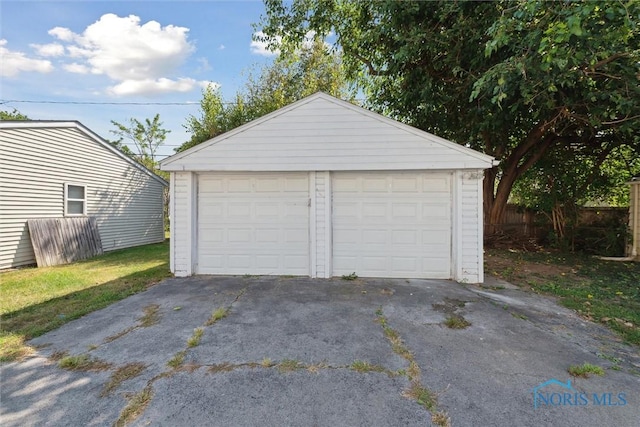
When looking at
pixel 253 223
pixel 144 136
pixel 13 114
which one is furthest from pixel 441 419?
pixel 13 114

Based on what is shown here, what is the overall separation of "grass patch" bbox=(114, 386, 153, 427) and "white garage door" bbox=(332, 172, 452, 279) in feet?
13.9

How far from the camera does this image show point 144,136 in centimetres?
2152

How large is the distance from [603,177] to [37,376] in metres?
14.7

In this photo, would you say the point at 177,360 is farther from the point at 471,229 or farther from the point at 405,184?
the point at 471,229

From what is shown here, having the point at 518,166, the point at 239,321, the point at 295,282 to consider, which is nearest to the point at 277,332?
the point at 239,321

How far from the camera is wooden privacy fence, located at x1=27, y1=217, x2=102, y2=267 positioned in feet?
27.2

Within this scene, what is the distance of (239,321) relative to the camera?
409 cm

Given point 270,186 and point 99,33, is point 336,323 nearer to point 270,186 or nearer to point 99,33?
point 270,186

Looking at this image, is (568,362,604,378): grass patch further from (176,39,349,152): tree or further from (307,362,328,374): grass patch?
(176,39,349,152): tree

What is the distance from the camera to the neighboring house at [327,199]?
6.00 meters

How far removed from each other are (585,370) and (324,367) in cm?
249

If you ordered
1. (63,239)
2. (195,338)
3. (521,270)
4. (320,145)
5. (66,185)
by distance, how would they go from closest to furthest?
(195,338), (320,145), (521,270), (63,239), (66,185)

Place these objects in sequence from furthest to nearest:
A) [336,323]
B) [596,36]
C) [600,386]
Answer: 1. [596,36]
2. [336,323]
3. [600,386]

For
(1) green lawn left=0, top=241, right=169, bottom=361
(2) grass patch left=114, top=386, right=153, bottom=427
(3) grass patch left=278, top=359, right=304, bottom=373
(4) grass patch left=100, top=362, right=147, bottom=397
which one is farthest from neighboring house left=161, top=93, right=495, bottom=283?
(2) grass patch left=114, top=386, right=153, bottom=427
